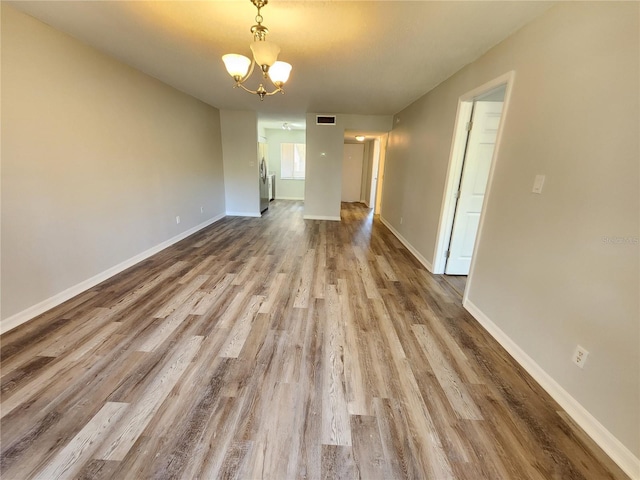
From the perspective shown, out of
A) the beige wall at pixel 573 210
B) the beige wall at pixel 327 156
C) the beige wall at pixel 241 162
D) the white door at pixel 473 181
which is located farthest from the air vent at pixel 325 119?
the beige wall at pixel 573 210

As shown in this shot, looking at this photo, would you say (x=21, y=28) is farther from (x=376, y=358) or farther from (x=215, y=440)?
(x=376, y=358)

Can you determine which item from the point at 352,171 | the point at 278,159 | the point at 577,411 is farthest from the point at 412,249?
the point at 278,159

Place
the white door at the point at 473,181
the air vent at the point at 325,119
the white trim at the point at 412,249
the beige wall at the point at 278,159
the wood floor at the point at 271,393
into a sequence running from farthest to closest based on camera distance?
the beige wall at the point at 278,159, the air vent at the point at 325,119, the white trim at the point at 412,249, the white door at the point at 473,181, the wood floor at the point at 271,393

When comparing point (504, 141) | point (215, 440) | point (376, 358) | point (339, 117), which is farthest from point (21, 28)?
point (339, 117)

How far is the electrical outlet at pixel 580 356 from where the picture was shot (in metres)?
1.47

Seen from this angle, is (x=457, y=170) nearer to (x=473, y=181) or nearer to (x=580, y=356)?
(x=473, y=181)

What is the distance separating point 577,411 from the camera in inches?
58.6

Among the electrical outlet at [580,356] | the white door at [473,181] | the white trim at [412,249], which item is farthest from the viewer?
the white trim at [412,249]

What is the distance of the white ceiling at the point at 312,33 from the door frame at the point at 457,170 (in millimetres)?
344

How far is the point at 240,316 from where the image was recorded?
2.36 meters

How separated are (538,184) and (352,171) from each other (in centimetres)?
783

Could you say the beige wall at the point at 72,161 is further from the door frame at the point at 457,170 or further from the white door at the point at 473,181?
the white door at the point at 473,181

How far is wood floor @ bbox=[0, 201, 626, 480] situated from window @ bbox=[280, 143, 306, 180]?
670cm

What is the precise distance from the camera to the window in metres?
8.77
